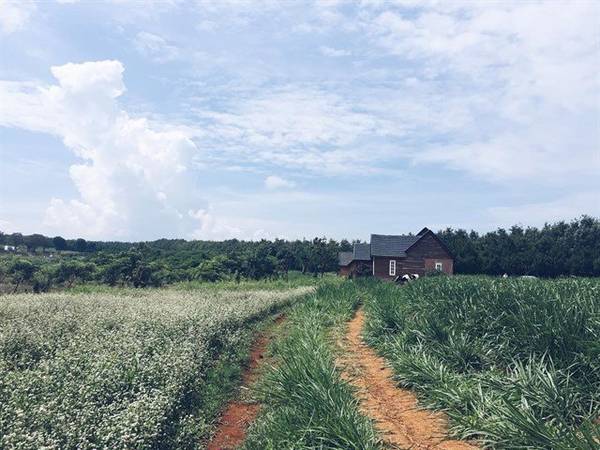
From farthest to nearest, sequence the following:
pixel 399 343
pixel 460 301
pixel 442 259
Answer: pixel 442 259 → pixel 460 301 → pixel 399 343

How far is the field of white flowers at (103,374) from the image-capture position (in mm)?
6012

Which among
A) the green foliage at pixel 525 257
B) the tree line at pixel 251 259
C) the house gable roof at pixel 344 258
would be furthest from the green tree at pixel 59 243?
the green foliage at pixel 525 257

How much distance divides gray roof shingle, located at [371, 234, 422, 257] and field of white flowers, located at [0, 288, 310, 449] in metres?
36.5

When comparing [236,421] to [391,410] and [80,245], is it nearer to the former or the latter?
[391,410]

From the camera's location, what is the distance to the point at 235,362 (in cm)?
1226

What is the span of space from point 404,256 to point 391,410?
4255 centimetres

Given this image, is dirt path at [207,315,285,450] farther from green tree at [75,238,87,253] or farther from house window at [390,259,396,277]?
green tree at [75,238,87,253]

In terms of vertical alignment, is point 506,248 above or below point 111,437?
above

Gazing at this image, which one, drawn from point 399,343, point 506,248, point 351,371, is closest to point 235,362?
point 351,371

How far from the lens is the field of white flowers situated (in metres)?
6.01

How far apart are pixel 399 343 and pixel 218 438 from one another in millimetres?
4641

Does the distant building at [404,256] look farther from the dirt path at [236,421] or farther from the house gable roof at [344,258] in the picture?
the dirt path at [236,421]

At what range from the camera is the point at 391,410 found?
775cm

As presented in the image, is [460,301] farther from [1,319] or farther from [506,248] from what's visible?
[506,248]
